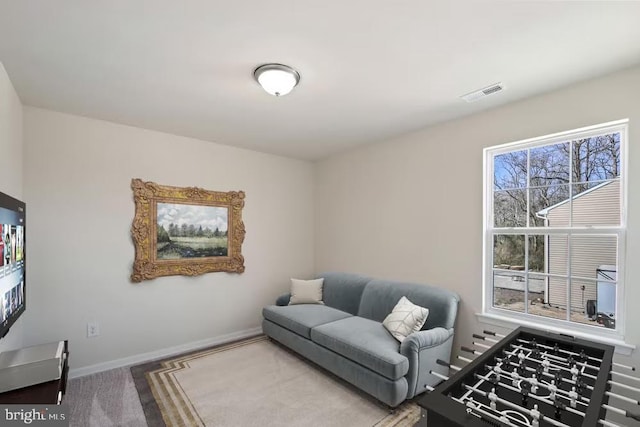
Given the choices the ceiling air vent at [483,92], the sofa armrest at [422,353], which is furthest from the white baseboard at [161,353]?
the ceiling air vent at [483,92]

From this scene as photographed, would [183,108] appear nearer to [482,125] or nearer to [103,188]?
[103,188]

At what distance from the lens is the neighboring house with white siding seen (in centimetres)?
216

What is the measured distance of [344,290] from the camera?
12.1 ft

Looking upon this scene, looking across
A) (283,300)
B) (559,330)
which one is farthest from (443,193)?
(283,300)

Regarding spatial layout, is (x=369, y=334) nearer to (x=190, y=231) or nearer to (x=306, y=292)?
(x=306, y=292)

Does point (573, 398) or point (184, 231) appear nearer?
point (573, 398)

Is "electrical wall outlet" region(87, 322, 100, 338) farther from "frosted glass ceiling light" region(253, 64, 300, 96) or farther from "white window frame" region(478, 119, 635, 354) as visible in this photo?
"white window frame" region(478, 119, 635, 354)

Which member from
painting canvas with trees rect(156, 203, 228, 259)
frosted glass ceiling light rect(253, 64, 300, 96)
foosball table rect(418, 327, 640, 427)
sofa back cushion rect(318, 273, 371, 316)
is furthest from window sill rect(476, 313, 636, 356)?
painting canvas with trees rect(156, 203, 228, 259)

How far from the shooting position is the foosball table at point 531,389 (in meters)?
1.06

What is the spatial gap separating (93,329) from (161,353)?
721 mm

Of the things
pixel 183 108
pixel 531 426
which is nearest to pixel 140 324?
pixel 183 108

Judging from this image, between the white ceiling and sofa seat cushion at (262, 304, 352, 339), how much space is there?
6.93 ft

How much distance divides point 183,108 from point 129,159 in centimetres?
98

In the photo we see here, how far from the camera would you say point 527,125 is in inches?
97.7
